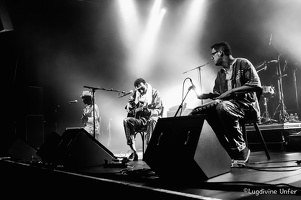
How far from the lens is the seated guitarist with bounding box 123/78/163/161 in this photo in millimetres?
4777

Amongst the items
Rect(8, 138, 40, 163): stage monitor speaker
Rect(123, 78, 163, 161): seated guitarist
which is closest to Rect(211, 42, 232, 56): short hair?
Rect(123, 78, 163, 161): seated guitarist

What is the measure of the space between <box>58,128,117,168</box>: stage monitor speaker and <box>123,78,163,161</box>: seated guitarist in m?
1.23

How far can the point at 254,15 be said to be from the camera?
25.4 ft

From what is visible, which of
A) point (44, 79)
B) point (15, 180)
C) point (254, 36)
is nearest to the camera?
point (15, 180)

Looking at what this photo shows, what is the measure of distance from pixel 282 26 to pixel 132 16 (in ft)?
16.4

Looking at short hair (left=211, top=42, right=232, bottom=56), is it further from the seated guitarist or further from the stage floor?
the seated guitarist

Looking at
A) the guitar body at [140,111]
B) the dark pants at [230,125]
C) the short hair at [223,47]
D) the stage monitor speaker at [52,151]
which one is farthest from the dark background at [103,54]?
the dark pants at [230,125]

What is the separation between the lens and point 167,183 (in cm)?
187

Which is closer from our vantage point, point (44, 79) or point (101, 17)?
point (44, 79)

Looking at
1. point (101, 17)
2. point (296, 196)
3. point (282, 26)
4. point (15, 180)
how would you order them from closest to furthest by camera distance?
point (296, 196)
point (15, 180)
point (282, 26)
point (101, 17)

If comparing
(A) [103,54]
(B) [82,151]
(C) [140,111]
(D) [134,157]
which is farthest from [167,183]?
(A) [103,54]

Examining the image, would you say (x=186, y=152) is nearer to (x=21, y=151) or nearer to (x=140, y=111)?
(x=140, y=111)

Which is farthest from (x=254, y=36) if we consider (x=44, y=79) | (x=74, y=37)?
(x=44, y=79)

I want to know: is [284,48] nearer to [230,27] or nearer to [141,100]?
[230,27]
